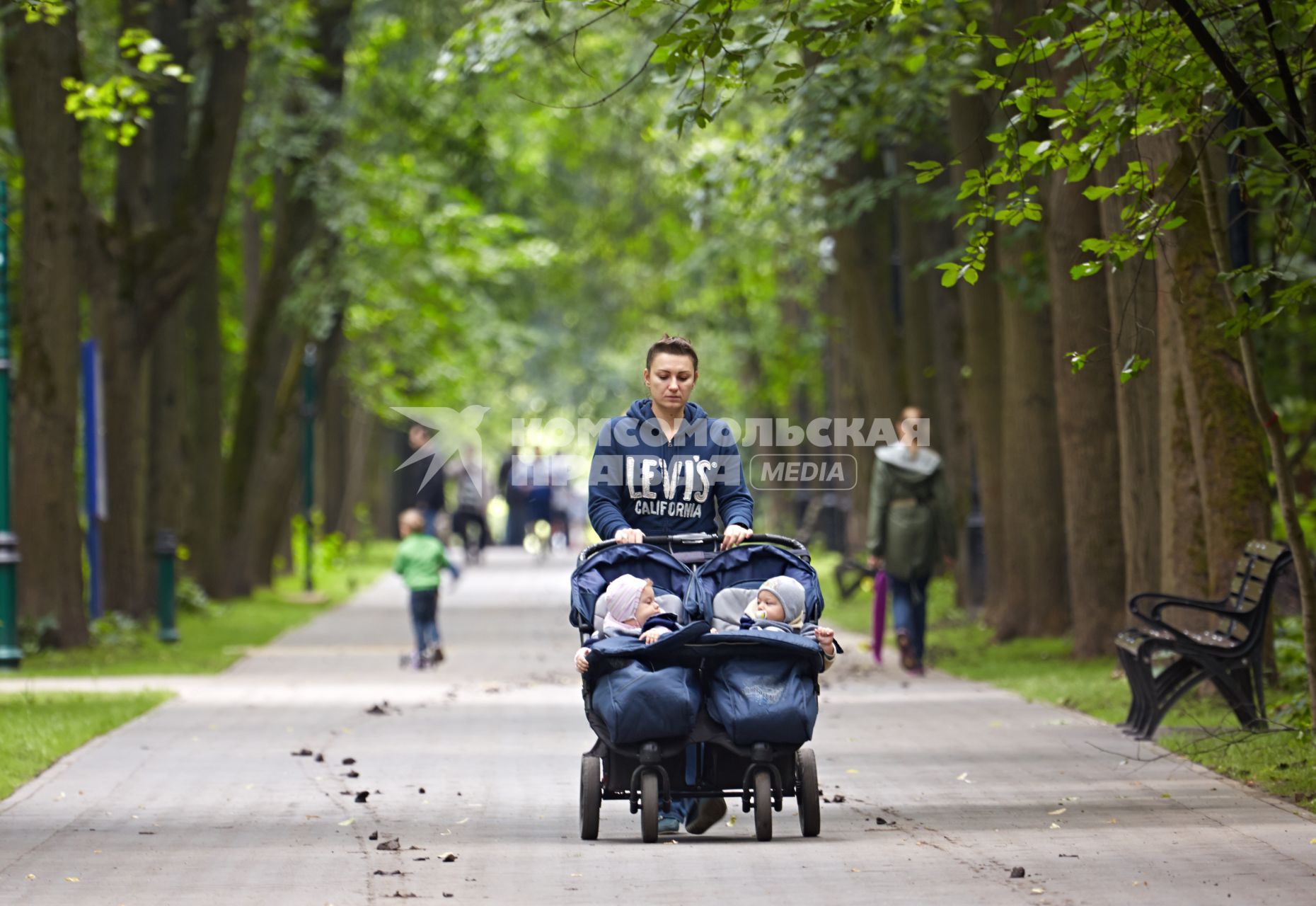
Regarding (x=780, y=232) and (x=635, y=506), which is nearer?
(x=635, y=506)

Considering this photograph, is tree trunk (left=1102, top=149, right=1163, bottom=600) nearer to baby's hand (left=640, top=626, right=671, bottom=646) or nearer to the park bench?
the park bench

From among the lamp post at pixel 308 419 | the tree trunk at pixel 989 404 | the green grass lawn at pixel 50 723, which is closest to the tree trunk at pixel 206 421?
the lamp post at pixel 308 419

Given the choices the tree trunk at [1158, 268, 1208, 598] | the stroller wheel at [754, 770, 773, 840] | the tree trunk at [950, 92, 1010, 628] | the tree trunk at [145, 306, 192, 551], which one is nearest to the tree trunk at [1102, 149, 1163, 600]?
the tree trunk at [1158, 268, 1208, 598]

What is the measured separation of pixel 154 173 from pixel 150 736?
10.1 m

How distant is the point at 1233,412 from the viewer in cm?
1183

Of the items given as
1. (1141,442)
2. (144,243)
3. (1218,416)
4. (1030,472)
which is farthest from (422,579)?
(1218,416)

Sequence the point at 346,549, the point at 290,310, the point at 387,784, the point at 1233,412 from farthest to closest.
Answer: the point at 346,549 → the point at 290,310 → the point at 1233,412 → the point at 387,784

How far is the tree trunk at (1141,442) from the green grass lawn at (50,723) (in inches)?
265

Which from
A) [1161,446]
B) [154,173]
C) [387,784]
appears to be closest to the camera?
[387,784]

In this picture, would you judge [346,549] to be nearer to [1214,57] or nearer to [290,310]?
[290,310]

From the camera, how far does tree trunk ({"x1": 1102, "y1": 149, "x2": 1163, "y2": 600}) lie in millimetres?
13562

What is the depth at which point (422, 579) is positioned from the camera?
55.6ft

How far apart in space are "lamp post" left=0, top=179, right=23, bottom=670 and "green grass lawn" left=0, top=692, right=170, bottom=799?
1.98 m

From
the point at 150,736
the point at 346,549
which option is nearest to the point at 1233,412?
the point at 150,736
